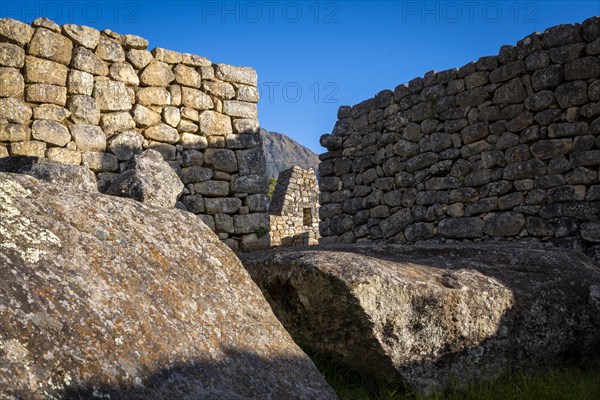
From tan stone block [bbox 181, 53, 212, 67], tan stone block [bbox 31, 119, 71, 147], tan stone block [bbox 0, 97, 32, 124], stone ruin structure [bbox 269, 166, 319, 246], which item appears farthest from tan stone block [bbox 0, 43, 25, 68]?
stone ruin structure [bbox 269, 166, 319, 246]

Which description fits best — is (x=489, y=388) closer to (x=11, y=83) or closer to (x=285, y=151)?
(x=11, y=83)

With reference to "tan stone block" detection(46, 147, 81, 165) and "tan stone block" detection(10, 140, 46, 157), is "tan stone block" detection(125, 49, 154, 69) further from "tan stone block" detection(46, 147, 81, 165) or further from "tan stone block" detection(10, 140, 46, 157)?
"tan stone block" detection(10, 140, 46, 157)

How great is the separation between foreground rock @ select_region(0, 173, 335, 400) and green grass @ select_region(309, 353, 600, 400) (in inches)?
25.8

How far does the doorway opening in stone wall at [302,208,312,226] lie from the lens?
1590 centimetres

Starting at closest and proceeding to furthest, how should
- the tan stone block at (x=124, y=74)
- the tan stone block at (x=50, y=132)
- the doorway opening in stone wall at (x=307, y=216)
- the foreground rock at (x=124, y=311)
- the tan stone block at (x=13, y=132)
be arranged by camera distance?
the foreground rock at (x=124, y=311) < the tan stone block at (x=13, y=132) < the tan stone block at (x=50, y=132) < the tan stone block at (x=124, y=74) < the doorway opening in stone wall at (x=307, y=216)

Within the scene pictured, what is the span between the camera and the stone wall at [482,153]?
20.9 feet

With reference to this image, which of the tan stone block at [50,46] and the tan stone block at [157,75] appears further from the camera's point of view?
the tan stone block at [157,75]

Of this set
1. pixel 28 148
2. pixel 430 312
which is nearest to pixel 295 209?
pixel 28 148

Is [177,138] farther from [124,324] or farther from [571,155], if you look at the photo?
[124,324]

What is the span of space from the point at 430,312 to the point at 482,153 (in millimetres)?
5098

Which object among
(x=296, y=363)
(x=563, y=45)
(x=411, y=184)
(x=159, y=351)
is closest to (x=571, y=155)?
(x=563, y=45)

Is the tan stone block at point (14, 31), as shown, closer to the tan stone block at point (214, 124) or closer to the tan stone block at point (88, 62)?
the tan stone block at point (88, 62)

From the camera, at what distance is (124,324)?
1.65 meters

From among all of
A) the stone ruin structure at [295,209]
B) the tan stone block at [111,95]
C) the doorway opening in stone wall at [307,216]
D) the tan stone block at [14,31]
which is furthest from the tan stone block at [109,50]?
the doorway opening in stone wall at [307,216]
